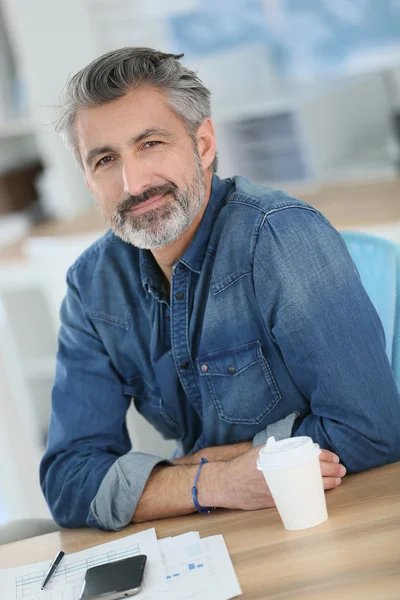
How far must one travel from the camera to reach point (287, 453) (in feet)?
3.63

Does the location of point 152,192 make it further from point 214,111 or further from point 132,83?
point 214,111

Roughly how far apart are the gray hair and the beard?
11 centimetres

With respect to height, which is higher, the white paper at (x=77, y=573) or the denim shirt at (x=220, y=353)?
the denim shirt at (x=220, y=353)

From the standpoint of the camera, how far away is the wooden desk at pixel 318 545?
976mm

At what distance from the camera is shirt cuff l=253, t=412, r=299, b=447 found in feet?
4.39

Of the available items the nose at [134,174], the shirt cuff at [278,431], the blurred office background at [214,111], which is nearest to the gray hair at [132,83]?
the nose at [134,174]

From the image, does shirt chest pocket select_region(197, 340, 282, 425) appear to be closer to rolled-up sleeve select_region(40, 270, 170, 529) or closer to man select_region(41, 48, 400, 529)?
man select_region(41, 48, 400, 529)

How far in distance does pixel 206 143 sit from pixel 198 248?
20cm

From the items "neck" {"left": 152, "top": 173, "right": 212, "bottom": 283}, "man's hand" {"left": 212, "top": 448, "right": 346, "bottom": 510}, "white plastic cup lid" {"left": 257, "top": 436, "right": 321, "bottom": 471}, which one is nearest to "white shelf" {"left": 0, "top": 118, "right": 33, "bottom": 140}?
"neck" {"left": 152, "top": 173, "right": 212, "bottom": 283}

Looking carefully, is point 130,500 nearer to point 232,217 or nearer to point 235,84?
point 232,217

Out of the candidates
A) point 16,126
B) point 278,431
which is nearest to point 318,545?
point 278,431

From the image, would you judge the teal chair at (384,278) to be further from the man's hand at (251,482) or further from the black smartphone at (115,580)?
the black smartphone at (115,580)

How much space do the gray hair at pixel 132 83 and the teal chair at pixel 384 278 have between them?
1.18 ft

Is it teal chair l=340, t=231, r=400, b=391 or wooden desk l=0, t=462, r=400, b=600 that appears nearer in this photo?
wooden desk l=0, t=462, r=400, b=600
